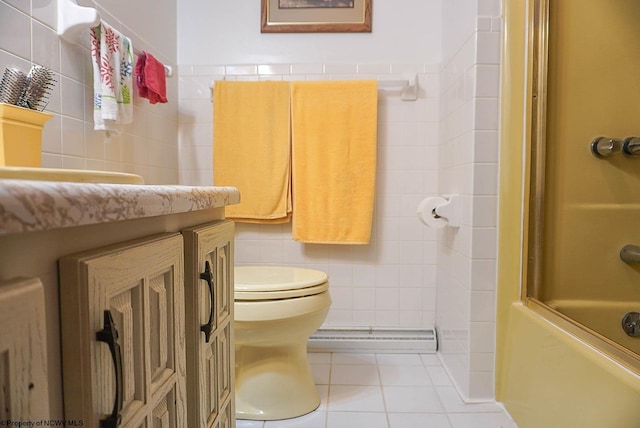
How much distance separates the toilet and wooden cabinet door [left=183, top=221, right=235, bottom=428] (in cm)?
30

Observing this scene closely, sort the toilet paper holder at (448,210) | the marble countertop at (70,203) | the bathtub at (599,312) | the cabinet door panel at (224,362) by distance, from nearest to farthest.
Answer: the marble countertop at (70,203) → the cabinet door panel at (224,362) → the bathtub at (599,312) → the toilet paper holder at (448,210)

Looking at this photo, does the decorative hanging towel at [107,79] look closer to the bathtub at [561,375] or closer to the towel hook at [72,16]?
the towel hook at [72,16]

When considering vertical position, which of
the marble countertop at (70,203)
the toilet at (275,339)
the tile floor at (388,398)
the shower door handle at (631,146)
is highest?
the shower door handle at (631,146)

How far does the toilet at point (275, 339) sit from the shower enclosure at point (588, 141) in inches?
26.0

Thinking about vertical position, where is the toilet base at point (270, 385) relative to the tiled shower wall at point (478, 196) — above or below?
below

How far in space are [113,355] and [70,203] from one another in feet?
0.48

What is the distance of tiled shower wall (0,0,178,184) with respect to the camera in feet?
3.12

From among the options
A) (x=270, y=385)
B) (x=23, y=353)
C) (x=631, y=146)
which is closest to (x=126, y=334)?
(x=23, y=353)

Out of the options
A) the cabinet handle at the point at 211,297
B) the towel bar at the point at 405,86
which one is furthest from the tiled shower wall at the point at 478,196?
the cabinet handle at the point at 211,297

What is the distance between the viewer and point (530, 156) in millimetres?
1205

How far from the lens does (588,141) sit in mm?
1192

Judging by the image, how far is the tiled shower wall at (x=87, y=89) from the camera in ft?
3.12

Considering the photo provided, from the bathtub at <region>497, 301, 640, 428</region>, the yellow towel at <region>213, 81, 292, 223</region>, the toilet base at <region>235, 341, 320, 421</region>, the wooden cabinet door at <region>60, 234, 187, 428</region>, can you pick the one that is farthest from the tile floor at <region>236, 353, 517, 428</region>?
the wooden cabinet door at <region>60, 234, 187, 428</region>

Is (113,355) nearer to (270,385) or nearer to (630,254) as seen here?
(270,385)
